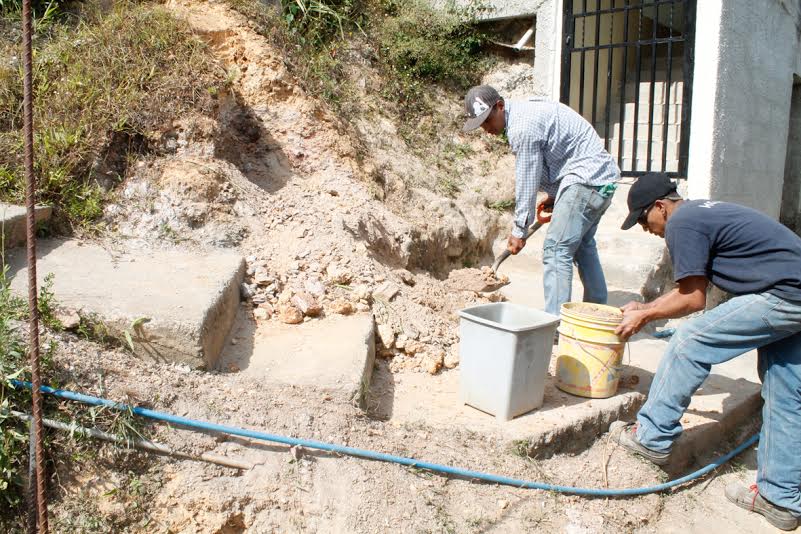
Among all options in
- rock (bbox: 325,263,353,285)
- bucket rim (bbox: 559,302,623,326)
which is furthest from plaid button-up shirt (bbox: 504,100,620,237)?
rock (bbox: 325,263,353,285)

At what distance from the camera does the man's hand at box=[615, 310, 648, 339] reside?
3.27 m

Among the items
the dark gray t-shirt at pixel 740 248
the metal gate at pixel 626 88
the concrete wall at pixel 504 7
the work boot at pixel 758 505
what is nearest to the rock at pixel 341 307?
the dark gray t-shirt at pixel 740 248

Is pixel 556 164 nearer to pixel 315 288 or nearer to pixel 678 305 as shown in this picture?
pixel 678 305

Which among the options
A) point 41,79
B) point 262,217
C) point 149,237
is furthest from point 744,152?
point 41,79

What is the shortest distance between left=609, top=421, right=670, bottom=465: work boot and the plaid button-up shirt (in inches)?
51.8

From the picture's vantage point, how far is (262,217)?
4.45m

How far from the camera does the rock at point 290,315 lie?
147 inches

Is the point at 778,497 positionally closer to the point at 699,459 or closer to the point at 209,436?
the point at 699,459

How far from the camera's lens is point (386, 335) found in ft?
12.6

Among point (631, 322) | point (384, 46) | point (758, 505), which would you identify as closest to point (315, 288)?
point (631, 322)

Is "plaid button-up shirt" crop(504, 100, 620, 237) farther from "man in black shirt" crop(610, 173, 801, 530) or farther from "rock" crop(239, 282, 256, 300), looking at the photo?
"rock" crop(239, 282, 256, 300)

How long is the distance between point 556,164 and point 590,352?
1294mm

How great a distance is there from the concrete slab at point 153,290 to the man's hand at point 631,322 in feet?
6.60

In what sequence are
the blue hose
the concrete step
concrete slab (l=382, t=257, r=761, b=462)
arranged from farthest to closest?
the concrete step
concrete slab (l=382, t=257, r=761, b=462)
the blue hose
